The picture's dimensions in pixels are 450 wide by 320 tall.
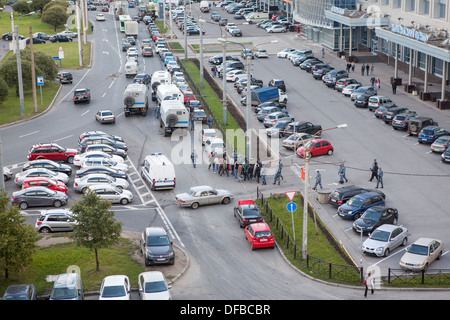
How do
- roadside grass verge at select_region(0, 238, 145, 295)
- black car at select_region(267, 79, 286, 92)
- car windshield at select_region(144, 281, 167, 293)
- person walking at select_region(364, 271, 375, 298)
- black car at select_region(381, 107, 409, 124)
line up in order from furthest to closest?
1. black car at select_region(267, 79, 286, 92)
2. black car at select_region(381, 107, 409, 124)
3. roadside grass verge at select_region(0, 238, 145, 295)
4. person walking at select_region(364, 271, 375, 298)
5. car windshield at select_region(144, 281, 167, 293)

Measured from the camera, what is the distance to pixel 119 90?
8131cm

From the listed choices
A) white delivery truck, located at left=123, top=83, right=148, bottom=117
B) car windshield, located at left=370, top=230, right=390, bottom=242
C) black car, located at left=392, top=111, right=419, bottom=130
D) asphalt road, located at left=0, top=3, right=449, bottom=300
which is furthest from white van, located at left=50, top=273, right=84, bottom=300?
black car, located at left=392, top=111, right=419, bottom=130

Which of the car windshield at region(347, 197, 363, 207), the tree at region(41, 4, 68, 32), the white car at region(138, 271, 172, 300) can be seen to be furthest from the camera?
the tree at region(41, 4, 68, 32)

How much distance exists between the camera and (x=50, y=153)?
54.2 metres

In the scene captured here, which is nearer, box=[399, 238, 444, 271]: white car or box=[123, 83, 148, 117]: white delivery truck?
box=[399, 238, 444, 271]: white car

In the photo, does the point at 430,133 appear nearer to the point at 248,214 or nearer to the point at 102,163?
the point at 248,214

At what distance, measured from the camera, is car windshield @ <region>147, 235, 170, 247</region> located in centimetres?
3719

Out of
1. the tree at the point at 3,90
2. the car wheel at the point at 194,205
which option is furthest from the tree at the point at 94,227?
the tree at the point at 3,90

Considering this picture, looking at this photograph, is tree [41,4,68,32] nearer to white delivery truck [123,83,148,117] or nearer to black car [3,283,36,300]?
white delivery truck [123,83,148,117]

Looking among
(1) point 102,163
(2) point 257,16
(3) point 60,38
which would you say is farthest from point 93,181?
(2) point 257,16

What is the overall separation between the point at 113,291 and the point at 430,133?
116ft

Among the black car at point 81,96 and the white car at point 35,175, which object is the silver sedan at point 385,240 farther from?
the black car at point 81,96

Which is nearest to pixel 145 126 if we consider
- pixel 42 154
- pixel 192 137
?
pixel 192 137

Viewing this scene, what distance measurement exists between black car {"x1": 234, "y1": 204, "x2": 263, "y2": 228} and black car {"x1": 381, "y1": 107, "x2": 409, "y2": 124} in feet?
83.9
